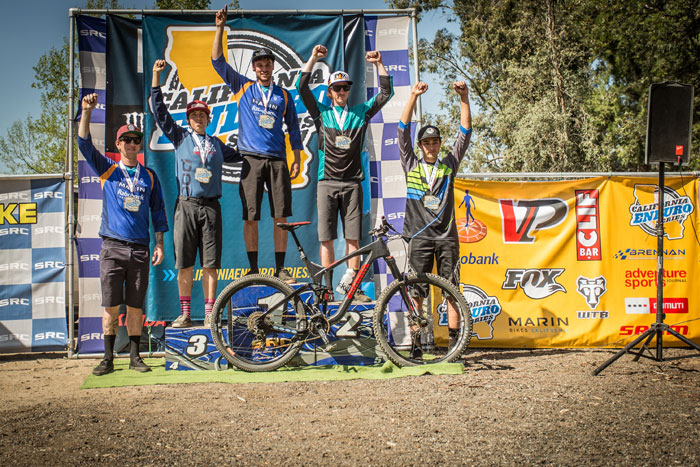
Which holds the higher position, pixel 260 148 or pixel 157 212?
pixel 260 148

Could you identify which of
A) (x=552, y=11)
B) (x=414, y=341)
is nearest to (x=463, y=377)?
(x=414, y=341)

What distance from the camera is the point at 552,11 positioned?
2108 cm

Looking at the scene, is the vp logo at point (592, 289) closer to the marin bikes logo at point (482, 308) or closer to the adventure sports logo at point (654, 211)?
the adventure sports logo at point (654, 211)

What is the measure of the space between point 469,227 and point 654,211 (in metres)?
2.07

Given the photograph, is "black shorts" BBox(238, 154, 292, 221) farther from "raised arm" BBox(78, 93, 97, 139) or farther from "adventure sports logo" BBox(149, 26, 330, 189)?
"raised arm" BBox(78, 93, 97, 139)

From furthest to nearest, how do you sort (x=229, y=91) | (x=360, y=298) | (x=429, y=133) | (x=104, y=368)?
(x=229, y=91), (x=429, y=133), (x=360, y=298), (x=104, y=368)

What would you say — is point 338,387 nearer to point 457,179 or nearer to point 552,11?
point 457,179

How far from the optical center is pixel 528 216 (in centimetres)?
622

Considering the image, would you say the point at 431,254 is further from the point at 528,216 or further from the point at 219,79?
the point at 219,79

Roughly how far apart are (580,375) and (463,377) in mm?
1024

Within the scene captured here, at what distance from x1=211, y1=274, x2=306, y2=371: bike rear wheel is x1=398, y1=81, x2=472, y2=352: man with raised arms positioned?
127cm

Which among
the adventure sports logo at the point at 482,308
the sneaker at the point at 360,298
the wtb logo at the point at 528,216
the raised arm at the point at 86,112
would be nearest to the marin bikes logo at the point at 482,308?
the adventure sports logo at the point at 482,308

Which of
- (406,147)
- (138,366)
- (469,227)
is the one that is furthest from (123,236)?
(469,227)

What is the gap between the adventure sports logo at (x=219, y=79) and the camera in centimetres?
630
